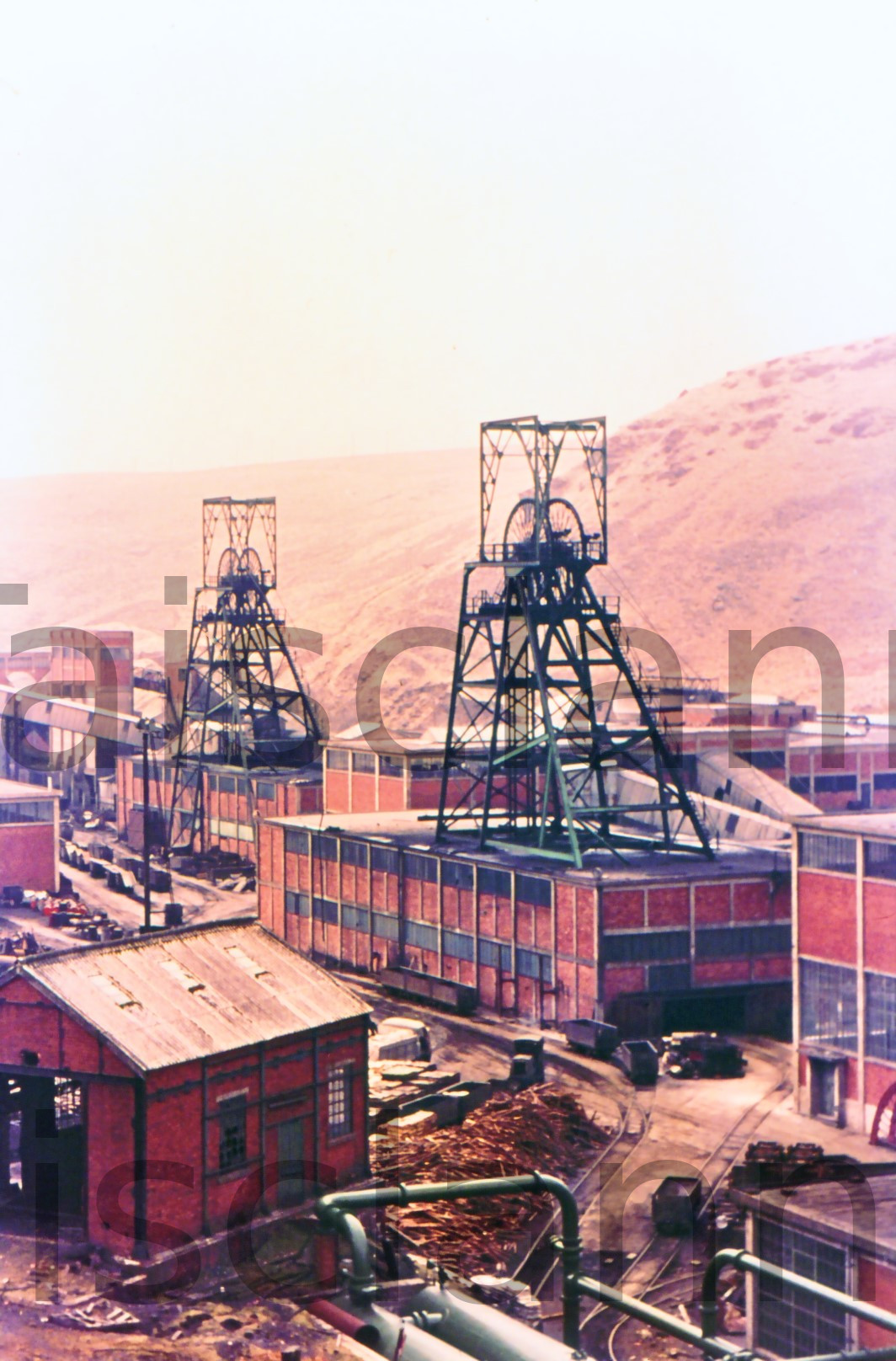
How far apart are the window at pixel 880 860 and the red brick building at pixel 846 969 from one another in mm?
12

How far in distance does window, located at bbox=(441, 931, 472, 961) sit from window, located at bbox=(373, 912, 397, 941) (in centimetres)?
185

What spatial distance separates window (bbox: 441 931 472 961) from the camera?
2958 centimetres

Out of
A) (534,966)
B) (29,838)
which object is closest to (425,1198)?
(534,966)

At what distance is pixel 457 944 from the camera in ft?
98.2

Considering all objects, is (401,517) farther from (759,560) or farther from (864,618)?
(864,618)

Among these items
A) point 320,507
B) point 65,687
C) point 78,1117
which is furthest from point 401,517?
point 78,1117

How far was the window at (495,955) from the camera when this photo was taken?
28.4 metres

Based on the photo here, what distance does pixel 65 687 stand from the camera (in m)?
59.2

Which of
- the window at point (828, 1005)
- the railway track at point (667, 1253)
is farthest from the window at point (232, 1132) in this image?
the window at point (828, 1005)

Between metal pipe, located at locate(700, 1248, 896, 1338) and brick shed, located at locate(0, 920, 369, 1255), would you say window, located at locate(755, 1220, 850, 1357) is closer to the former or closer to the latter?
brick shed, located at locate(0, 920, 369, 1255)

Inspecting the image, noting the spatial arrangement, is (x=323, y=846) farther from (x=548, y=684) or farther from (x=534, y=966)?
(x=534, y=966)

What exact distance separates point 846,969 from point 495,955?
358 inches

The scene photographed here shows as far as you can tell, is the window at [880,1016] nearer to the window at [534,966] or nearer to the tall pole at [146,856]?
the window at [534,966]

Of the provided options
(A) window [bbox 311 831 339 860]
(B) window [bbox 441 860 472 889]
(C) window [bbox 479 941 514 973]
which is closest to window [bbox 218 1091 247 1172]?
(C) window [bbox 479 941 514 973]
